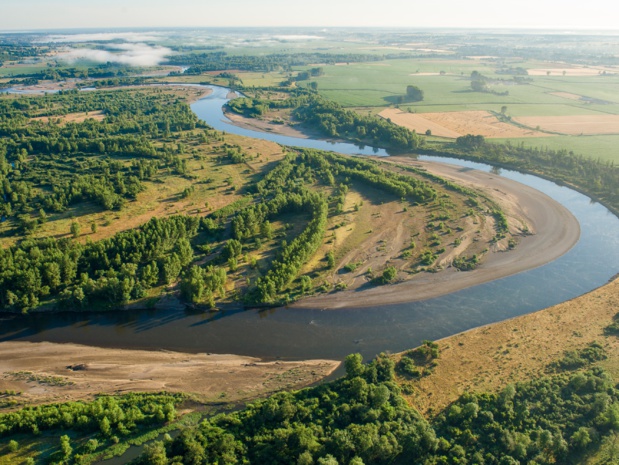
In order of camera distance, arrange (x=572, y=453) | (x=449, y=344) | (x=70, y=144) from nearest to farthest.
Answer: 1. (x=572, y=453)
2. (x=449, y=344)
3. (x=70, y=144)

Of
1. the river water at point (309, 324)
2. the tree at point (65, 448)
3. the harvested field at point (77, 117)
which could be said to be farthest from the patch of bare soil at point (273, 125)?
the tree at point (65, 448)

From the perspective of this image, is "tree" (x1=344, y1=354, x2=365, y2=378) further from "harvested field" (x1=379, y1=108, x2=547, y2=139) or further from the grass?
"harvested field" (x1=379, y1=108, x2=547, y2=139)

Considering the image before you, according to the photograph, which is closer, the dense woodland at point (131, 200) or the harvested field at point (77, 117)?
the dense woodland at point (131, 200)

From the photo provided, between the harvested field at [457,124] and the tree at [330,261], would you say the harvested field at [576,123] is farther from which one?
the tree at [330,261]

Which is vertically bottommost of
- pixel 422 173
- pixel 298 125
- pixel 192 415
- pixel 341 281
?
pixel 192 415

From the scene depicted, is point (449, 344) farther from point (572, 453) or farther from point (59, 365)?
point (59, 365)

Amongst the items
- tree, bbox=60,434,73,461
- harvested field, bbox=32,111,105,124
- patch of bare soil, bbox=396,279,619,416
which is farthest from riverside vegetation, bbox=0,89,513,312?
tree, bbox=60,434,73,461

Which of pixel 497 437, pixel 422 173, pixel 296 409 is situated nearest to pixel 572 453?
pixel 497 437
